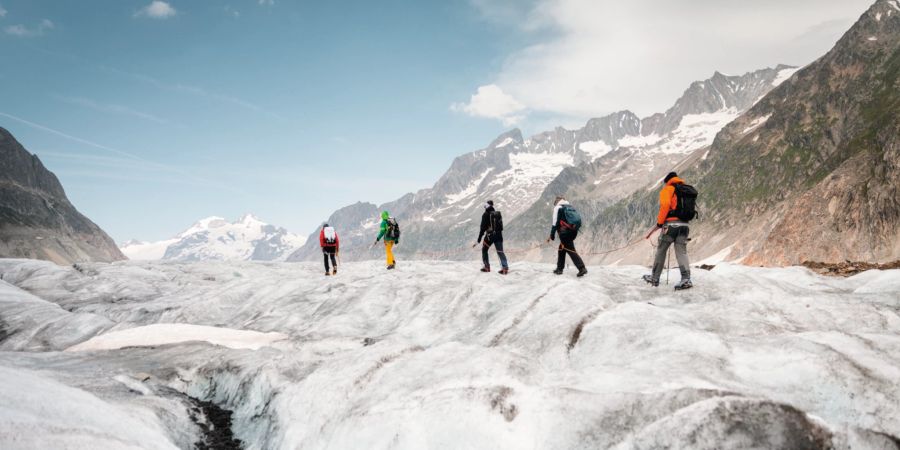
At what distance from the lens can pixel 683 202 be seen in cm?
1488

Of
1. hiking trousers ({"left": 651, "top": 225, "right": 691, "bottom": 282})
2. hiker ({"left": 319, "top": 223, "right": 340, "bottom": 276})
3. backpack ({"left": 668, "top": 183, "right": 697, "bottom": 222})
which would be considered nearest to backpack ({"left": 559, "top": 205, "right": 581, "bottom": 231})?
hiking trousers ({"left": 651, "top": 225, "right": 691, "bottom": 282})

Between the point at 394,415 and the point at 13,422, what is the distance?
519 centimetres

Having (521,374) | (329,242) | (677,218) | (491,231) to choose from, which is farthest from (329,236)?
(521,374)

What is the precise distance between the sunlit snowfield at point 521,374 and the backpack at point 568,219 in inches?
102

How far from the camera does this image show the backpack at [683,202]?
48.6 ft

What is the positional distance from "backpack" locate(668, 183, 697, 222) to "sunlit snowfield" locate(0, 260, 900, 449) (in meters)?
2.16

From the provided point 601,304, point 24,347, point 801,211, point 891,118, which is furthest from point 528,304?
point 891,118

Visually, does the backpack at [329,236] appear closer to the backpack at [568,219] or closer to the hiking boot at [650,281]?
the backpack at [568,219]

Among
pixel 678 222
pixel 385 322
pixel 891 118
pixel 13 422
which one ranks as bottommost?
pixel 385 322

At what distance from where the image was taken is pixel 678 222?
14922mm

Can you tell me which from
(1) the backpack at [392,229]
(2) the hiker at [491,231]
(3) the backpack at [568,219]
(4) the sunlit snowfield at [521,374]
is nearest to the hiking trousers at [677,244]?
(4) the sunlit snowfield at [521,374]

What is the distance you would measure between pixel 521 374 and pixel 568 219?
37.0 ft

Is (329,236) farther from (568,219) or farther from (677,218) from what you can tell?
(677,218)

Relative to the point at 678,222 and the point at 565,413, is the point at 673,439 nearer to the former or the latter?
the point at 565,413
